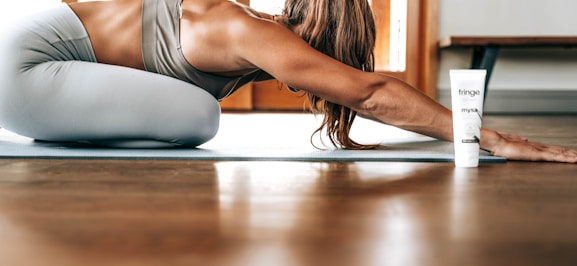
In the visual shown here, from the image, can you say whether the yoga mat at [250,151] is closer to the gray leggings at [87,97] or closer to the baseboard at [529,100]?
the gray leggings at [87,97]

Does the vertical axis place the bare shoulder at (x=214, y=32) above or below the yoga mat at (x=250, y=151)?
above

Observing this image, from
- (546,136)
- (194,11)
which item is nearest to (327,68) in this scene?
(194,11)

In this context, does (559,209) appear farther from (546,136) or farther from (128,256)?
(546,136)

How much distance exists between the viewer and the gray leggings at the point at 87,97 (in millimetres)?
1522

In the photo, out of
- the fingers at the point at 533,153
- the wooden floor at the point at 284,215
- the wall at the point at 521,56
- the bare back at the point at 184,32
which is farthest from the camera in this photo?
the wall at the point at 521,56

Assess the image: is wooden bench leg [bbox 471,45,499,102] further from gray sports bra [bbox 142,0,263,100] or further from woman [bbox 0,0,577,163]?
gray sports bra [bbox 142,0,263,100]

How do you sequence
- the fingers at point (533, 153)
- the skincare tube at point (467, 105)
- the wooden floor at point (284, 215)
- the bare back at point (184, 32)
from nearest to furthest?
1. the wooden floor at point (284, 215)
2. the skincare tube at point (467, 105)
3. the fingers at point (533, 153)
4. the bare back at point (184, 32)

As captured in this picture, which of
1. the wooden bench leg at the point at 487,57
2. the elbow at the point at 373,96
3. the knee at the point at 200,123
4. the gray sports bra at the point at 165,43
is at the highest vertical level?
the wooden bench leg at the point at 487,57

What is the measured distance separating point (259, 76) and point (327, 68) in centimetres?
37

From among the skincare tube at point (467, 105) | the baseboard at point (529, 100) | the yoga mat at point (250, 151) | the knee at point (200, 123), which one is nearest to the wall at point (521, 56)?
the baseboard at point (529, 100)

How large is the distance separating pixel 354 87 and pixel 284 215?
0.57 meters

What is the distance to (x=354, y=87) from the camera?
1.34 meters

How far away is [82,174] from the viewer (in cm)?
116

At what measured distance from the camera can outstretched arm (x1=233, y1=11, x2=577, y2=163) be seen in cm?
133
